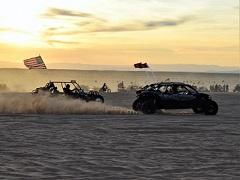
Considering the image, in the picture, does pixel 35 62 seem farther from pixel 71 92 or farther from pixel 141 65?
pixel 71 92

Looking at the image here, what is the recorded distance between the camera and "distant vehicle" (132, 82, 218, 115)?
2658cm

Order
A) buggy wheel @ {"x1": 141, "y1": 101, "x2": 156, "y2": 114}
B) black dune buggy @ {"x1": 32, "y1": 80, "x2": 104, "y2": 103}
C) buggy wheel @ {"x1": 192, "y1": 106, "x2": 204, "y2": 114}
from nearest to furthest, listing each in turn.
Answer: buggy wheel @ {"x1": 141, "y1": 101, "x2": 156, "y2": 114}, buggy wheel @ {"x1": 192, "y1": 106, "x2": 204, "y2": 114}, black dune buggy @ {"x1": 32, "y1": 80, "x2": 104, "y2": 103}

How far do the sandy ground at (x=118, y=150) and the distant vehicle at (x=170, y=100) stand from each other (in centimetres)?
531

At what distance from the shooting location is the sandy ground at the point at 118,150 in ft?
33.9

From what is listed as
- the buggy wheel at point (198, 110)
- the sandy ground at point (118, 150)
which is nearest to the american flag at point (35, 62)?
the buggy wheel at point (198, 110)

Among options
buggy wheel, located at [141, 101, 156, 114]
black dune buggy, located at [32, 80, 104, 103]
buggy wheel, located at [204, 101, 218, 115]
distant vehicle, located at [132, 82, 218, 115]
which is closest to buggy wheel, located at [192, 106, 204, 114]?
distant vehicle, located at [132, 82, 218, 115]

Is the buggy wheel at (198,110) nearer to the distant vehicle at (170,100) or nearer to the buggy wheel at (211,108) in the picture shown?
the distant vehicle at (170,100)

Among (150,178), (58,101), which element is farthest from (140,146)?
(58,101)

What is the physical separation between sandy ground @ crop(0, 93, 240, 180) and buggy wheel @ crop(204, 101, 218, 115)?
5.65m

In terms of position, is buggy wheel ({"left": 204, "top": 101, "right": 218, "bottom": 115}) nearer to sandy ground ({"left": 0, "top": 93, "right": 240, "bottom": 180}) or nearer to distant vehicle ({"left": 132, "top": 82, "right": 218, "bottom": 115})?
distant vehicle ({"left": 132, "top": 82, "right": 218, "bottom": 115})

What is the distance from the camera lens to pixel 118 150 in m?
13.2

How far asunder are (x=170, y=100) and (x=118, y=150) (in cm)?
1374

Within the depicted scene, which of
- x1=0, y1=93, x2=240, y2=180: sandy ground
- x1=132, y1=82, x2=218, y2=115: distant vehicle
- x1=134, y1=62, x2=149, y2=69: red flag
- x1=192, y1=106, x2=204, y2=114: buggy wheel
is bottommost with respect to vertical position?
x1=0, y1=93, x2=240, y2=180: sandy ground

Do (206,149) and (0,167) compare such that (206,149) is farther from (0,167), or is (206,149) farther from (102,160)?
(0,167)
